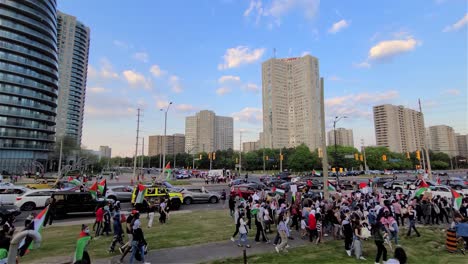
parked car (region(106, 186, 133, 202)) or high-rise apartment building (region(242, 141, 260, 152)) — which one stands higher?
high-rise apartment building (region(242, 141, 260, 152))

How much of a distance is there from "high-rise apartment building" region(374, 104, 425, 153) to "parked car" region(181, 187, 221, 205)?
122m

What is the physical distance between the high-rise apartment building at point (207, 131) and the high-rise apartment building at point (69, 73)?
5795 centimetres

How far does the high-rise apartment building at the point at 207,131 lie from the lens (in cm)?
14062

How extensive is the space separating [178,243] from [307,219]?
21.5ft

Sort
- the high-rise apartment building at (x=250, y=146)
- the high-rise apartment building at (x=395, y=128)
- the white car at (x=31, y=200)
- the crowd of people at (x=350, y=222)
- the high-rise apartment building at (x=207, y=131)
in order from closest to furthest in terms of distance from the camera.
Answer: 1. the crowd of people at (x=350, y=222)
2. the white car at (x=31, y=200)
3. the high-rise apartment building at (x=395, y=128)
4. the high-rise apartment building at (x=207, y=131)
5. the high-rise apartment building at (x=250, y=146)

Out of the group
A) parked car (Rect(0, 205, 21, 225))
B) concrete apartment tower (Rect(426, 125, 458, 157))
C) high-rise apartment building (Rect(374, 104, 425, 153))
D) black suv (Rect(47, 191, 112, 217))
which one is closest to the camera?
parked car (Rect(0, 205, 21, 225))

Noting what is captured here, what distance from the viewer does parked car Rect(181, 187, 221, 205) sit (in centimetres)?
2611

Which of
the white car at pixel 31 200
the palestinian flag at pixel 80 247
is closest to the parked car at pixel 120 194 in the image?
the white car at pixel 31 200

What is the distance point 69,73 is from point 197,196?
140 m

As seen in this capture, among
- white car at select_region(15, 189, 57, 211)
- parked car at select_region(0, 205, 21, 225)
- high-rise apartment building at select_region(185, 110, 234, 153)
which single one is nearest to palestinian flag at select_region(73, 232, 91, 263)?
parked car at select_region(0, 205, 21, 225)

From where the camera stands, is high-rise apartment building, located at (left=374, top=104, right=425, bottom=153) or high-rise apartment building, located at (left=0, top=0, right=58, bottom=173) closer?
high-rise apartment building, located at (left=0, top=0, right=58, bottom=173)

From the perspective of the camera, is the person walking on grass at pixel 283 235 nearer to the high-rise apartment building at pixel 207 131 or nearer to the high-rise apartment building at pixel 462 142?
the high-rise apartment building at pixel 207 131

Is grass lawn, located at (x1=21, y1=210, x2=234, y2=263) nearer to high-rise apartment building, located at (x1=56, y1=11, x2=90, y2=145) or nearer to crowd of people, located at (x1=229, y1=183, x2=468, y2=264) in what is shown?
crowd of people, located at (x1=229, y1=183, x2=468, y2=264)

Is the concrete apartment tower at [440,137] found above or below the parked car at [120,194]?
above
